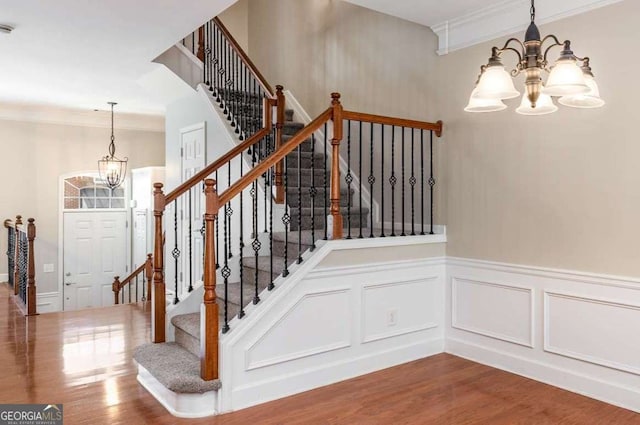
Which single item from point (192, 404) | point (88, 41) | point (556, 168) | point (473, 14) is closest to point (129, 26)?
point (88, 41)

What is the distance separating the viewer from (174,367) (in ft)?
10.7

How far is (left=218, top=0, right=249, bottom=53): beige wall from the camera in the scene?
24.0ft

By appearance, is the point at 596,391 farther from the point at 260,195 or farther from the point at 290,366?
the point at 260,195

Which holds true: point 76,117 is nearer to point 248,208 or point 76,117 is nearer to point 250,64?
point 250,64

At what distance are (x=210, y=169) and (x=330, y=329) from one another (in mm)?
1631

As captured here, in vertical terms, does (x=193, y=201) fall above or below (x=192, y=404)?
above

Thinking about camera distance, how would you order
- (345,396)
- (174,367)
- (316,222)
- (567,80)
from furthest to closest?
(316,222) → (345,396) → (174,367) → (567,80)

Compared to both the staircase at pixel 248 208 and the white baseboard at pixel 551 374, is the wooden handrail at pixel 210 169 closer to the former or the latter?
the staircase at pixel 248 208

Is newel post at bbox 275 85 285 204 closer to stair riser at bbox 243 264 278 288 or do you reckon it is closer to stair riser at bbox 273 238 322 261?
stair riser at bbox 273 238 322 261

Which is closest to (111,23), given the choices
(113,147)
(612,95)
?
(612,95)

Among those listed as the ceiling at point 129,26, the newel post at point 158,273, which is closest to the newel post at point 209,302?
the newel post at point 158,273

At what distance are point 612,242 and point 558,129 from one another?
0.86 metres

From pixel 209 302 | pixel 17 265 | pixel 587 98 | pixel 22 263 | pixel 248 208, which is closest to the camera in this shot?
pixel 587 98

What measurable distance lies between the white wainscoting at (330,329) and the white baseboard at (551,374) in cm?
28
